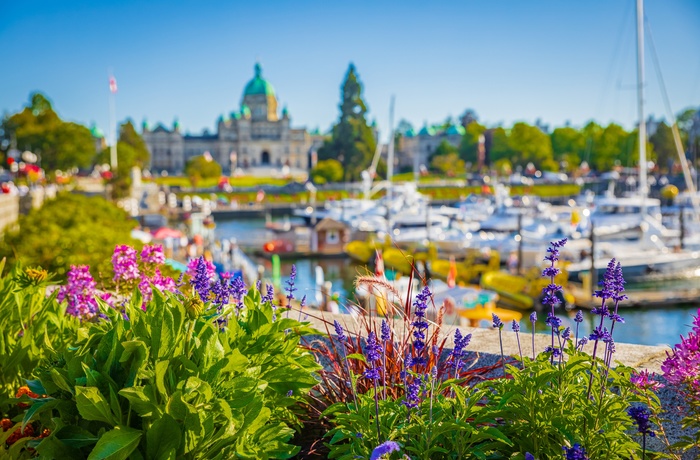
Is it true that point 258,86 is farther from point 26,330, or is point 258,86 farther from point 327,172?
point 26,330

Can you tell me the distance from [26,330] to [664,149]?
104 meters

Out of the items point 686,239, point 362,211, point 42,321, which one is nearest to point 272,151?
point 362,211

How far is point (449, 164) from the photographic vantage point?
104 metres

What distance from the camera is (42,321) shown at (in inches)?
142

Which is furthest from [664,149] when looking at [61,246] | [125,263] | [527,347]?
[125,263]

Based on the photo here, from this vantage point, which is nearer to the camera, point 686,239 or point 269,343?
point 269,343

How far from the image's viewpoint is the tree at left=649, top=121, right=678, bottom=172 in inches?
3757


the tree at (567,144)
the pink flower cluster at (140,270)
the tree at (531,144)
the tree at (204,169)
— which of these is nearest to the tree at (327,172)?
the tree at (204,169)

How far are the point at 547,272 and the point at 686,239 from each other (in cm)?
3332

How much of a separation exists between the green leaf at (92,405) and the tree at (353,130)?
3250 inches

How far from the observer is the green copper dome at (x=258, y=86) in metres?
140

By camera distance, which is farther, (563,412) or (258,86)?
(258,86)

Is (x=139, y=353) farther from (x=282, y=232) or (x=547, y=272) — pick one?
(x=282, y=232)

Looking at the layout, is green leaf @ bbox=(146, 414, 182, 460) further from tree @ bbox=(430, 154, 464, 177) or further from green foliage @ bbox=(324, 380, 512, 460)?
Result: tree @ bbox=(430, 154, 464, 177)
